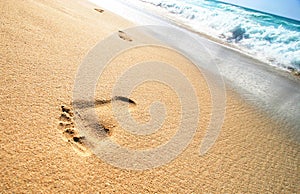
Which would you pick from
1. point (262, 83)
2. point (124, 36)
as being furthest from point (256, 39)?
point (124, 36)

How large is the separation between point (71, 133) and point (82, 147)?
0.47 feet

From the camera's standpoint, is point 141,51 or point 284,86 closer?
point 141,51

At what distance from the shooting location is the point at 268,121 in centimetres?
292

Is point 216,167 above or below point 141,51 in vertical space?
below

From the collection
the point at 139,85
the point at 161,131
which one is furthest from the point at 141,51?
the point at 161,131

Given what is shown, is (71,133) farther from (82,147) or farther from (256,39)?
(256,39)

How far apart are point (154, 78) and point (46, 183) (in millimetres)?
1866

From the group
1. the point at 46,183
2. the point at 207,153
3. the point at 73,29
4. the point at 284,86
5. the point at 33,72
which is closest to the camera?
the point at 46,183

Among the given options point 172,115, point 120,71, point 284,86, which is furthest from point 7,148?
point 284,86

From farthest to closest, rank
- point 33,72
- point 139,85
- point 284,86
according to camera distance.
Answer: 1. point 284,86
2. point 139,85
3. point 33,72

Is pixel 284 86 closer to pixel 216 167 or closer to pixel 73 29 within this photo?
pixel 216 167

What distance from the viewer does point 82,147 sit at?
1679 millimetres

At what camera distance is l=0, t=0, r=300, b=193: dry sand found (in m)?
1.46

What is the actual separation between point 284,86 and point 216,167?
3096 millimetres
